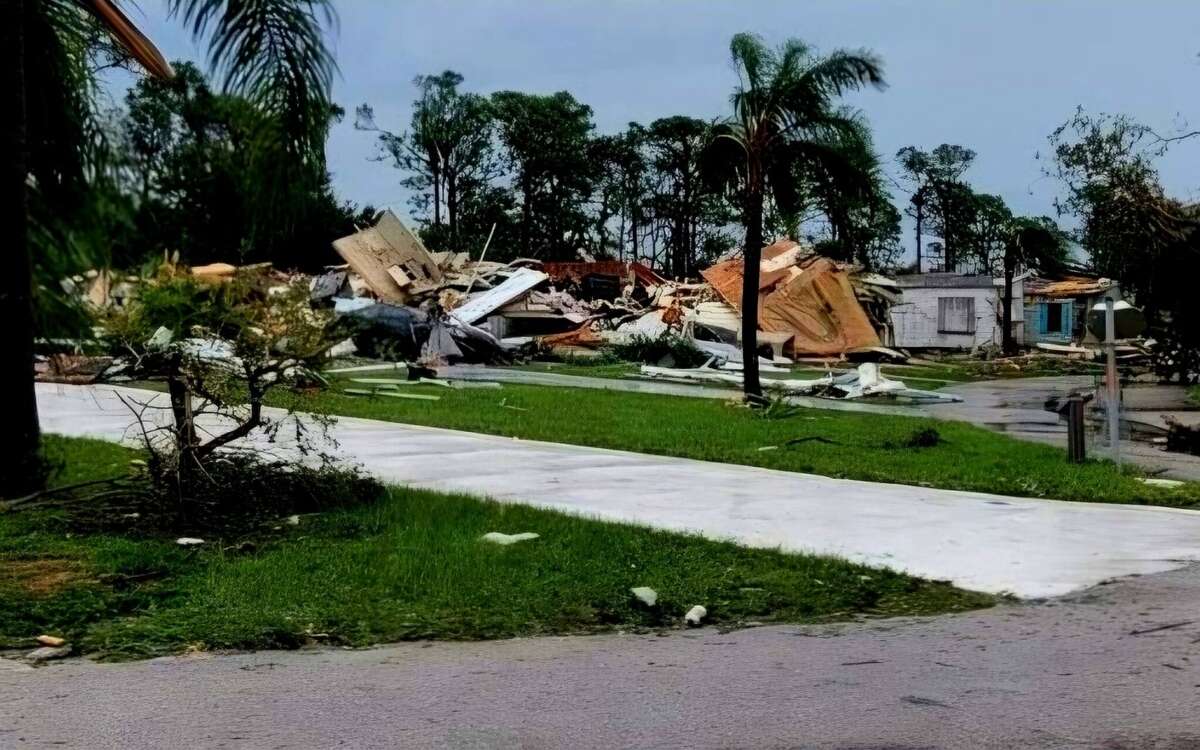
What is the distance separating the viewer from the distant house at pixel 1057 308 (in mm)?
49022

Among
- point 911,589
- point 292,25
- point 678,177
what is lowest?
point 911,589

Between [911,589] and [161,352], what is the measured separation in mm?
5594

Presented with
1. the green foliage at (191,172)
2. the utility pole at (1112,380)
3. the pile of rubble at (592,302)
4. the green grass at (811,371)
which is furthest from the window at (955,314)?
the green foliage at (191,172)

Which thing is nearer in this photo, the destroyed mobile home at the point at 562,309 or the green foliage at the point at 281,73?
the green foliage at the point at 281,73

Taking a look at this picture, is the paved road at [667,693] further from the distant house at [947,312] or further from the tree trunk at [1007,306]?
the distant house at [947,312]

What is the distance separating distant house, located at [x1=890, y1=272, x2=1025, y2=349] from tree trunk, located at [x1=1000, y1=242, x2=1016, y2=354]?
0.68 metres

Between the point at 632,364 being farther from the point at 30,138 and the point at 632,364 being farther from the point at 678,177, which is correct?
the point at 678,177

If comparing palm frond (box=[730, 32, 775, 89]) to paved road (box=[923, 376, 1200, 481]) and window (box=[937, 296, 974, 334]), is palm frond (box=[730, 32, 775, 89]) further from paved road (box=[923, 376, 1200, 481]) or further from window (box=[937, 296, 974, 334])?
window (box=[937, 296, 974, 334])

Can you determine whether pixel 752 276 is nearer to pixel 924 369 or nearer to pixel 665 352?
pixel 665 352

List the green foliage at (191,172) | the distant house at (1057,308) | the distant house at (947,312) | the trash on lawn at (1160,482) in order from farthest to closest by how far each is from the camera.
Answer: the distant house at (1057,308), the distant house at (947,312), the trash on lawn at (1160,482), the green foliage at (191,172)

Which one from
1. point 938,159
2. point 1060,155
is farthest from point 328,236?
point 938,159

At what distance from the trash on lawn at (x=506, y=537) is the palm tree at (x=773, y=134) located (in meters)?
11.9

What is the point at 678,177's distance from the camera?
61719mm

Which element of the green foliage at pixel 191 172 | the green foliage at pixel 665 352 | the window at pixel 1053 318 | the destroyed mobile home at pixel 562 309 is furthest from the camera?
the window at pixel 1053 318
